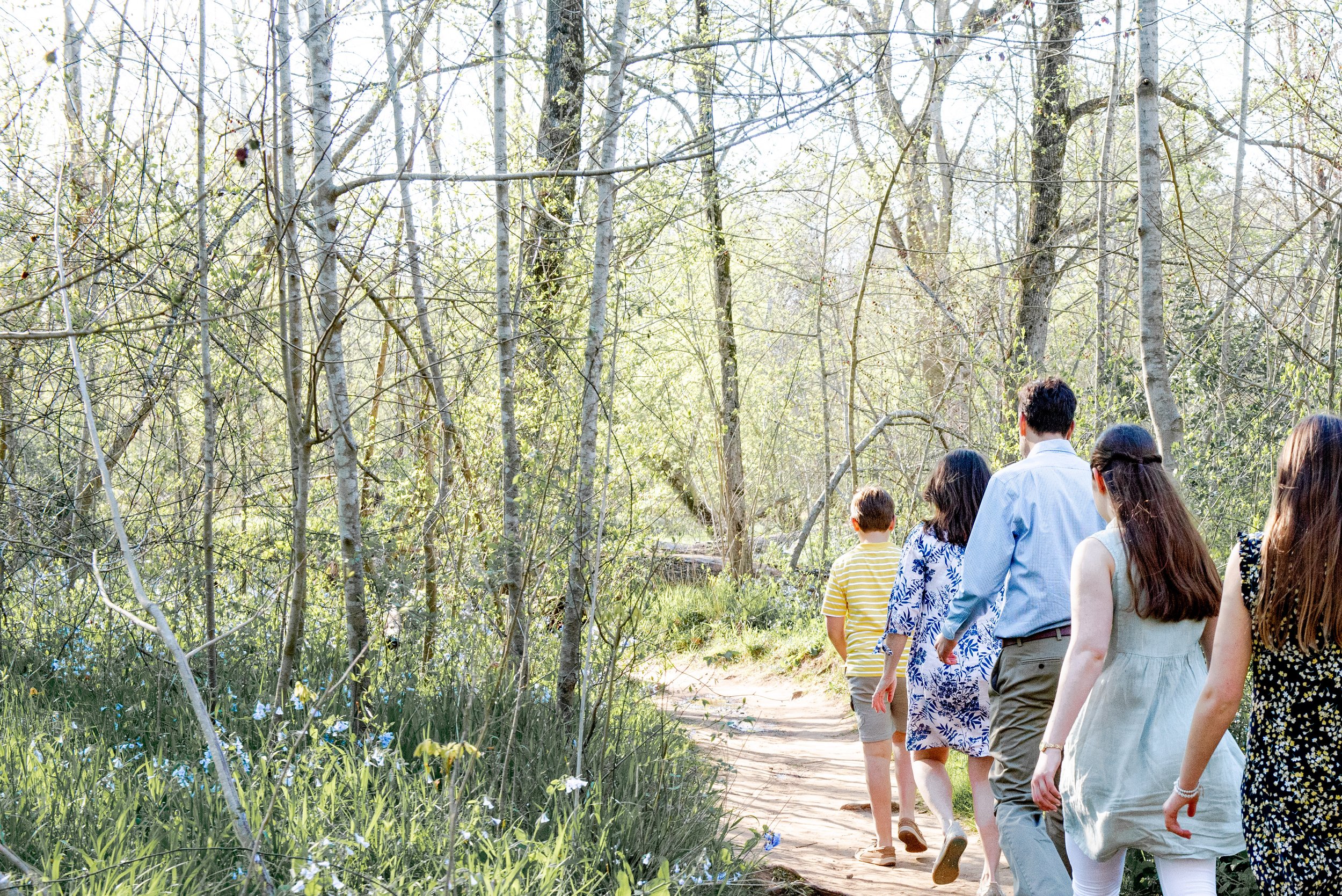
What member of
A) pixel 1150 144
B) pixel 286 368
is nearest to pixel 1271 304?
pixel 1150 144

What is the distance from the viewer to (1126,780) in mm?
2777

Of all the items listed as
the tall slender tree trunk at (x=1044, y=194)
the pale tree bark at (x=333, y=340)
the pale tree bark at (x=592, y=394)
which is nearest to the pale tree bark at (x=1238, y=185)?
the tall slender tree trunk at (x=1044, y=194)

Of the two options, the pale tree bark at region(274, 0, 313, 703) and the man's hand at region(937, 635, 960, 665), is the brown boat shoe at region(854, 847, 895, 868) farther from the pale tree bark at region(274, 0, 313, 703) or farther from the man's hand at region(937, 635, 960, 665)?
the pale tree bark at region(274, 0, 313, 703)

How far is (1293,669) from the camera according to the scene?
2.29 m

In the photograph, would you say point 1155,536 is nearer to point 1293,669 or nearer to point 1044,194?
point 1293,669

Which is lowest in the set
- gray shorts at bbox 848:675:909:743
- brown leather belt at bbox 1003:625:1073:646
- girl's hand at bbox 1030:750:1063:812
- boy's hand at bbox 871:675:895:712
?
gray shorts at bbox 848:675:909:743

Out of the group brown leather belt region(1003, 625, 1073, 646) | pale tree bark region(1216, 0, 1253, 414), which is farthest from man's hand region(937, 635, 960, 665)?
pale tree bark region(1216, 0, 1253, 414)

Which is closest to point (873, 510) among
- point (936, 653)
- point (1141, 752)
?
point (936, 653)

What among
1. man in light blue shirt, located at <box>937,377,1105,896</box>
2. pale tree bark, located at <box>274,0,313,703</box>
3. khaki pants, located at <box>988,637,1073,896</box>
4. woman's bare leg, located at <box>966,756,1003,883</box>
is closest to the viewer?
khaki pants, located at <box>988,637,1073,896</box>

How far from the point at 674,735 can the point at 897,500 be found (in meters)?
7.77

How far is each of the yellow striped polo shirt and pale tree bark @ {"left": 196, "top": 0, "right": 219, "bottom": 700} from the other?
2.96 meters

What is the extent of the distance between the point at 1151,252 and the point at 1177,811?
3.60 m

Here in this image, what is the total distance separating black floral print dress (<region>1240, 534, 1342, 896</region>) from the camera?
2.22 meters

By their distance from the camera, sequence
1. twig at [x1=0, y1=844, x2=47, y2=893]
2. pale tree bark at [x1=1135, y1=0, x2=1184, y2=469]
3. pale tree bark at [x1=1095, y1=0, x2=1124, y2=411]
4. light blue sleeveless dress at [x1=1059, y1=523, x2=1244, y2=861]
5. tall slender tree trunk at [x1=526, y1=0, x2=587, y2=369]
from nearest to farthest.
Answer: twig at [x1=0, y1=844, x2=47, y2=893], light blue sleeveless dress at [x1=1059, y1=523, x2=1244, y2=861], pale tree bark at [x1=1135, y1=0, x2=1184, y2=469], pale tree bark at [x1=1095, y1=0, x2=1124, y2=411], tall slender tree trunk at [x1=526, y1=0, x2=587, y2=369]
